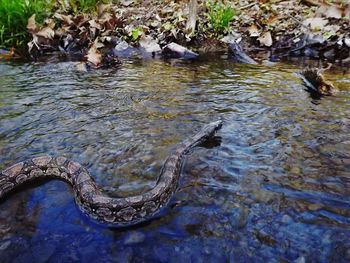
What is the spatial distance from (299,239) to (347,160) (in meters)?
1.85

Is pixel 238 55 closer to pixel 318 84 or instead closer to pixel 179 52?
pixel 179 52

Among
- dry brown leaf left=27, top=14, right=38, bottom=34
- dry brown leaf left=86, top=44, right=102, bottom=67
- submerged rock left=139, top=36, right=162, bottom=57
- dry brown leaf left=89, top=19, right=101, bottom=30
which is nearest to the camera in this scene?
dry brown leaf left=86, top=44, right=102, bottom=67

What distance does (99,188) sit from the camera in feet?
14.8

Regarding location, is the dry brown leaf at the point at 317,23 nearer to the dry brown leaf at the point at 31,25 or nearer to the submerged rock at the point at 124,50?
the submerged rock at the point at 124,50

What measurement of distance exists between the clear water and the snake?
0.12 m

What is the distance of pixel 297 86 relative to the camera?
793cm

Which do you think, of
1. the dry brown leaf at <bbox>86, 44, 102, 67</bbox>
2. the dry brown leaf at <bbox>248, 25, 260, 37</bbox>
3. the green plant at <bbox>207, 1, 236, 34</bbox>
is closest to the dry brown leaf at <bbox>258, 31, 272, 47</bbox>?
the dry brown leaf at <bbox>248, 25, 260, 37</bbox>

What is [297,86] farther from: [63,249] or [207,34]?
[63,249]

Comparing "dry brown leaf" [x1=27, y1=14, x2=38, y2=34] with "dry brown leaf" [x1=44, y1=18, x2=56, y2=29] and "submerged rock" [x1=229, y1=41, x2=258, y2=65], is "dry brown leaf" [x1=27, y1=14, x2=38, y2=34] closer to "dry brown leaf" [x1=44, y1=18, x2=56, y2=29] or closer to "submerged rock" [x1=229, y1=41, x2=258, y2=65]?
"dry brown leaf" [x1=44, y1=18, x2=56, y2=29]

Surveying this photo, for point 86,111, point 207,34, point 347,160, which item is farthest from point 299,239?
point 207,34

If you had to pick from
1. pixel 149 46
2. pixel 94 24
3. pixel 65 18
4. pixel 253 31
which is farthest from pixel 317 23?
pixel 65 18

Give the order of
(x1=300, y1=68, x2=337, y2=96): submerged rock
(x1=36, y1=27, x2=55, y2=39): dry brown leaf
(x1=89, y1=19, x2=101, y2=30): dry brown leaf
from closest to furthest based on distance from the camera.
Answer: (x1=300, y1=68, x2=337, y2=96): submerged rock
(x1=36, y1=27, x2=55, y2=39): dry brown leaf
(x1=89, y1=19, x2=101, y2=30): dry brown leaf

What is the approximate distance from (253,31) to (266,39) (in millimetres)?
706

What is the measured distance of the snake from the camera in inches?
157
